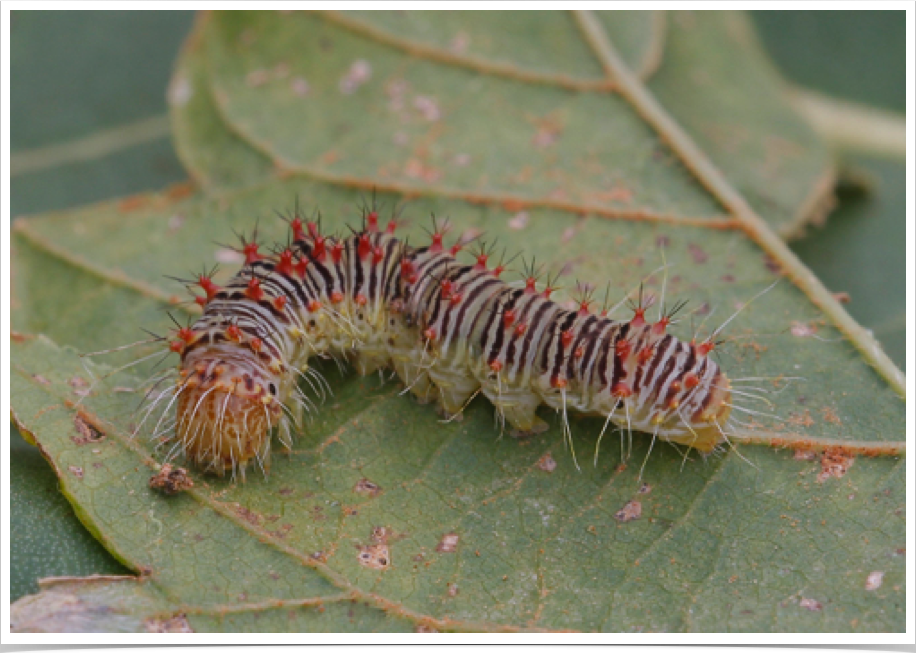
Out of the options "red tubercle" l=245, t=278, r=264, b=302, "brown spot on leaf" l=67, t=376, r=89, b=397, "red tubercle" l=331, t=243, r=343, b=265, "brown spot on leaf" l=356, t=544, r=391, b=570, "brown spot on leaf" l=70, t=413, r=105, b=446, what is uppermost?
"red tubercle" l=331, t=243, r=343, b=265

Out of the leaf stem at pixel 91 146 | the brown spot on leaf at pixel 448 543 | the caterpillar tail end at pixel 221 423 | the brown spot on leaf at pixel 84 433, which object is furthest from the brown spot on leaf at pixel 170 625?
the leaf stem at pixel 91 146

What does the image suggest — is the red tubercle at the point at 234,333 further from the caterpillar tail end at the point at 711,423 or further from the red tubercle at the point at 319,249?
the caterpillar tail end at the point at 711,423

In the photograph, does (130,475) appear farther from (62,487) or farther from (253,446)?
(253,446)

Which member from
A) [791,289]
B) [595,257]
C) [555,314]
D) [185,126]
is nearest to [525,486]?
[555,314]

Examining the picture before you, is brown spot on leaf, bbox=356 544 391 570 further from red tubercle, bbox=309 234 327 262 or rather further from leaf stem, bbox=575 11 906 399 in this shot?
leaf stem, bbox=575 11 906 399

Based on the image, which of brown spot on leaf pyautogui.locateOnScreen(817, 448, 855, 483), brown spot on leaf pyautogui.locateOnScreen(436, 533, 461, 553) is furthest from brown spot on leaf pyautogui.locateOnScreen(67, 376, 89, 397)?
brown spot on leaf pyautogui.locateOnScreen(817, 448, 855, 483)

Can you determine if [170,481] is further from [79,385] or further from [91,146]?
[91,146]

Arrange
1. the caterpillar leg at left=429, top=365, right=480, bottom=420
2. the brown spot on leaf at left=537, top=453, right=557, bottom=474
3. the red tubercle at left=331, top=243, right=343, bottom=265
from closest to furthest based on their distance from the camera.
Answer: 1. the brown spot on leaf at left=537, top=453, right=557, bottom=474
2. the caterpillar leg at left=429, top=365, right=480, bottom=420
3. the red tubercle at left=331, top=243, right=343, bottom=265
